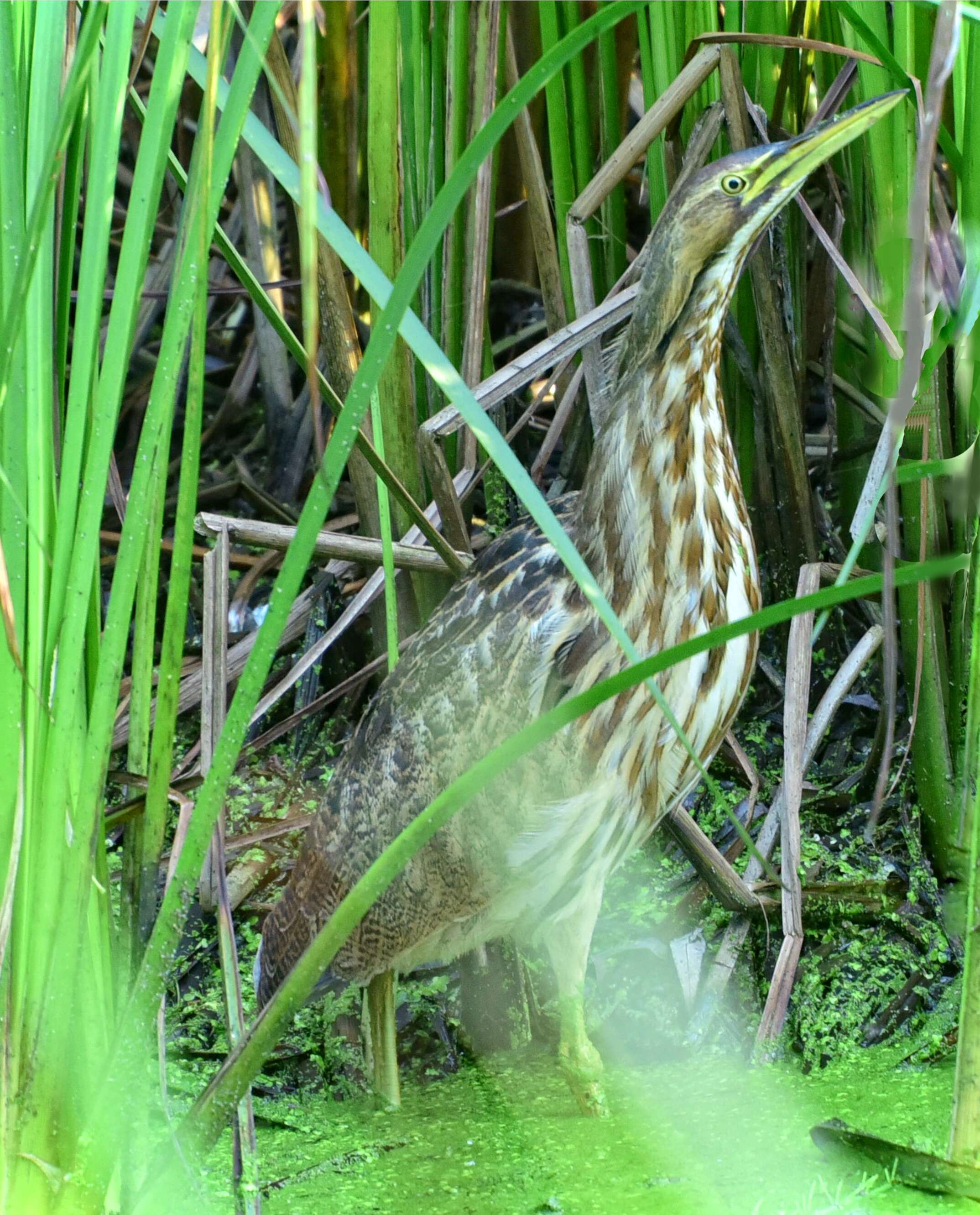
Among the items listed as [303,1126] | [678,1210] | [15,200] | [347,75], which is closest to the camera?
[15,200]

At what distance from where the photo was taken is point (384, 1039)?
5.55ft

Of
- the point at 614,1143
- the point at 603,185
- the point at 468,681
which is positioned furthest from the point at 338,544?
the point at 614,1143

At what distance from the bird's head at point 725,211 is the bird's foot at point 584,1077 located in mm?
879

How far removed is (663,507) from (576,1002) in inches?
25.2

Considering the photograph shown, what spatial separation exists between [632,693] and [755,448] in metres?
0.55

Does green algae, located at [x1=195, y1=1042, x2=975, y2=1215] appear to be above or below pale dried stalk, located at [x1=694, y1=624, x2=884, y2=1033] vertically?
below

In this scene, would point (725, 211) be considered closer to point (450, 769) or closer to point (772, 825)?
point (450, 769)

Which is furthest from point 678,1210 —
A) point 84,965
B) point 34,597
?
point 34,597

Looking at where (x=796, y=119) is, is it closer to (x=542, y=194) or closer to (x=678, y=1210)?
(x=542, y=194)

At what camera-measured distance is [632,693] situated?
1.46 meters

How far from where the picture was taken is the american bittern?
52.1 inches

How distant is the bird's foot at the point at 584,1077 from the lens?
64.4 inches

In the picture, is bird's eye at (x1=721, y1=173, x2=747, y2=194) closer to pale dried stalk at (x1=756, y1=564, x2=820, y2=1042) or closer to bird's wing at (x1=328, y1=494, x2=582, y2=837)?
bird's wing at (x1=328, y1=494, x2=582, y2=837)

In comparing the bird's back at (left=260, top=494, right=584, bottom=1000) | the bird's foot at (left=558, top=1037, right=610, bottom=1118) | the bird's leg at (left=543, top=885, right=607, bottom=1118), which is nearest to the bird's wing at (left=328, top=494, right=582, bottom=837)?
the bird's back at (left=260, top=494, right=584, bottom=1000)
